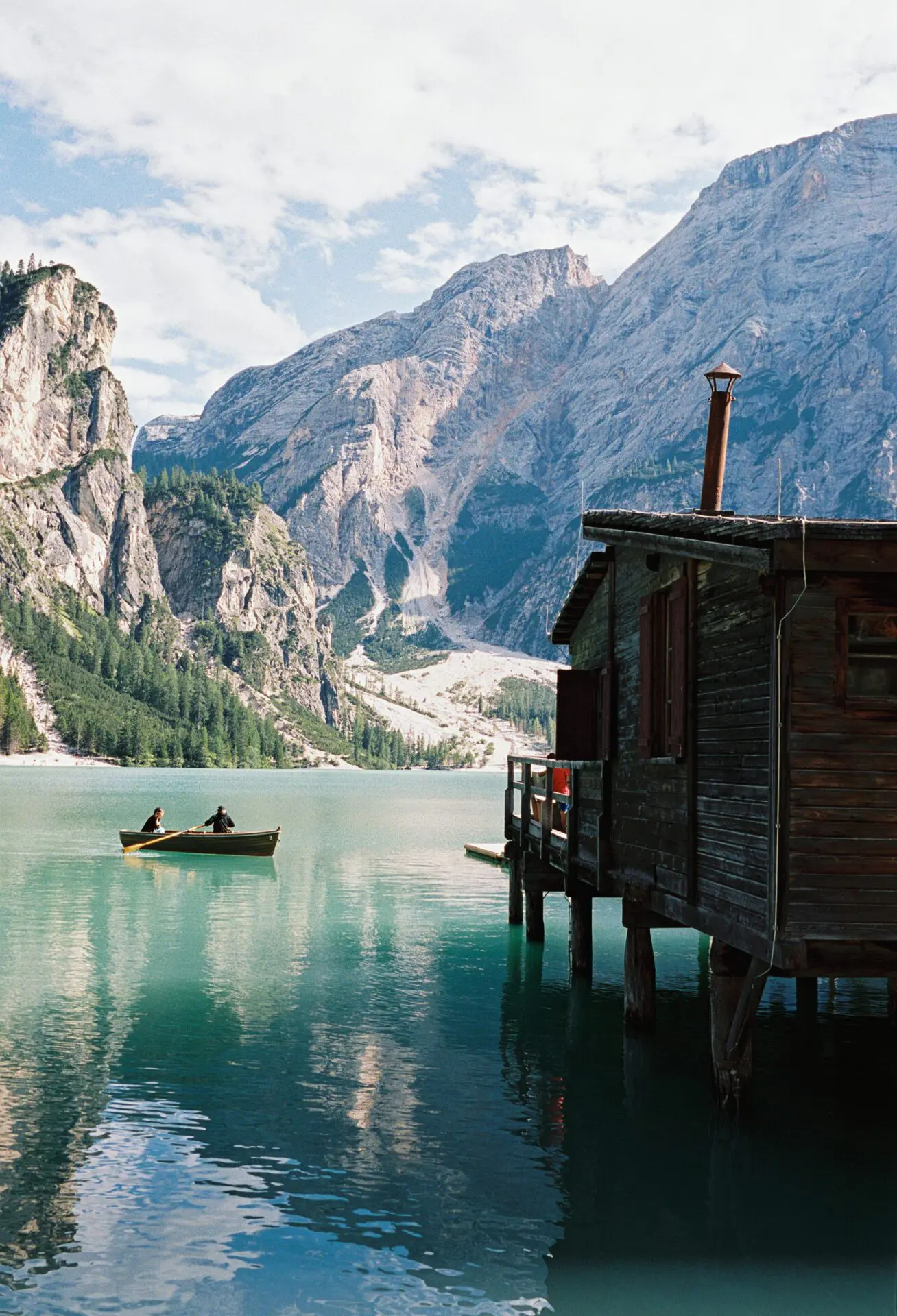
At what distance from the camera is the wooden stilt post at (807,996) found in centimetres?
2572

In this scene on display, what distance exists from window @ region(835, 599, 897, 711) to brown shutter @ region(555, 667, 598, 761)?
1163 centimetres

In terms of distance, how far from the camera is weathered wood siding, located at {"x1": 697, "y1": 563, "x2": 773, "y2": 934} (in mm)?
15367

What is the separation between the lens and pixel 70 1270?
41.7 feet

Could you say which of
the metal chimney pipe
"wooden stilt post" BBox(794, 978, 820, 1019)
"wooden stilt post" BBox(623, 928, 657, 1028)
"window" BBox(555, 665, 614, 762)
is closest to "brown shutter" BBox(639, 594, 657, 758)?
the metal chimney pipe

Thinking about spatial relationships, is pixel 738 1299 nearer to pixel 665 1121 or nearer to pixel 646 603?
pixel 665 1121

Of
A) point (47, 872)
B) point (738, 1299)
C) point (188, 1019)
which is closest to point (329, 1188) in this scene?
point (738, 1299)

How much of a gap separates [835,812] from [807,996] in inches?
503

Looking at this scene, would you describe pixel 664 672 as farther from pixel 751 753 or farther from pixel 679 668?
pixel 751 753

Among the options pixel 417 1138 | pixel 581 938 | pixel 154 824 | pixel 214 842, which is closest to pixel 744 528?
pixel 417 1138

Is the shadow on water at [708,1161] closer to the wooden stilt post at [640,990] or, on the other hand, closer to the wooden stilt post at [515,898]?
the wooden stilt post at [640,990]

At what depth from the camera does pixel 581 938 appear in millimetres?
29719

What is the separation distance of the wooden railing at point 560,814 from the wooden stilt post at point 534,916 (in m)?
1.28

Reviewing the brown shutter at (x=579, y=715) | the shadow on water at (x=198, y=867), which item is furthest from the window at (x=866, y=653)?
the shadow on water at (x=198, y=867)

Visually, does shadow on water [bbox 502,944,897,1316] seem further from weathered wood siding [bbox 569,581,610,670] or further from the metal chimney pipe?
the metal chimney pipe
